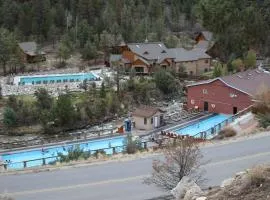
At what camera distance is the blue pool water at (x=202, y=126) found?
3276 cm

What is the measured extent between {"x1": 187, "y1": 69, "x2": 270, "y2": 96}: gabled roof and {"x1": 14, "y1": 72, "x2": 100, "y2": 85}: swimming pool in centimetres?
1605

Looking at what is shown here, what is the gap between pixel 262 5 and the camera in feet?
213

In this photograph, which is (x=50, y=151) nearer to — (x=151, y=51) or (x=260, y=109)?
(x=260, y=109)

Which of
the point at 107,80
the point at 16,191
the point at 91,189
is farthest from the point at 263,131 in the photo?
the point at 107,80

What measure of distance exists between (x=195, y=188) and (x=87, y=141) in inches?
877

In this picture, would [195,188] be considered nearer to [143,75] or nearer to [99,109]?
[99,109]

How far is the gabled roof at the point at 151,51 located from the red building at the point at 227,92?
45.2 feet

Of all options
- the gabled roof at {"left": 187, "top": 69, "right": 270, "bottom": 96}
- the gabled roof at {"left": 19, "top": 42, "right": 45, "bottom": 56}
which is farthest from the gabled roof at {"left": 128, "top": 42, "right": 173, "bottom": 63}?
the gabled roof at {"left": 187, "top": 69, "right": 270, "bottom": 96}

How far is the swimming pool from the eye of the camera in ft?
162

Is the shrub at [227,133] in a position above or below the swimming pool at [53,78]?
above

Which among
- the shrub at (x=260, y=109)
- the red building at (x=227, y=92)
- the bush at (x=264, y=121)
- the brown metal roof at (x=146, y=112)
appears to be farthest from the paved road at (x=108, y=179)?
the red building at (x=227, y=92)

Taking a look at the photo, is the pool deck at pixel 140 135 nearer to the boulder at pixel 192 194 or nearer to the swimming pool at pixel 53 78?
the swimming pool at pixel 53 78

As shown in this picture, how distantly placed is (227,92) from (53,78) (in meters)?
21.6

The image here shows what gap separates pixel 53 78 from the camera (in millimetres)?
51875
